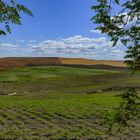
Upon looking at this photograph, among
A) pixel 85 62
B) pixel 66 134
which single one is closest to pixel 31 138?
pixel 66 134

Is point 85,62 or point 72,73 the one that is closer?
point 72,73

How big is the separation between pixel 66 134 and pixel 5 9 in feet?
30.9

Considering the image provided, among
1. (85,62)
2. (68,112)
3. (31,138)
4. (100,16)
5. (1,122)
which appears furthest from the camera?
(85,62)

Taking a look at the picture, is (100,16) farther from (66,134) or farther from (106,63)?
(106,63)

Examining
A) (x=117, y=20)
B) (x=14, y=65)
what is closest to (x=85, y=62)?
(x=14, y=65)

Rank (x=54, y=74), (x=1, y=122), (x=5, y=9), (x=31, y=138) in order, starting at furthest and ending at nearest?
1. (x=54, y=74)
2. (x=1, y=122)
3. (x=31, y=138)
4. (x=5, y=9)

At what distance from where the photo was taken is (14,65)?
8844cm

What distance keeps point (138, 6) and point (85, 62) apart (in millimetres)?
90880

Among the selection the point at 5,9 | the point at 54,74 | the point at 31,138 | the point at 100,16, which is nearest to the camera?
the point at 5,9

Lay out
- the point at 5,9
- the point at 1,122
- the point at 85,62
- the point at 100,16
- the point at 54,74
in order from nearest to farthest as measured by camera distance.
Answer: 1. the point at 5,9
2. the point at 100,16
3. the point at 1,122
4. the point at 54,74
5. the point at 85,62

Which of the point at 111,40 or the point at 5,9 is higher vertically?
the point at 5,9

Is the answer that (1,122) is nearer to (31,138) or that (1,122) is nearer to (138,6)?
(31,138)

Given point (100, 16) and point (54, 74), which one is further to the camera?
point (54, 74)

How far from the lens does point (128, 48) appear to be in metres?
8.23
